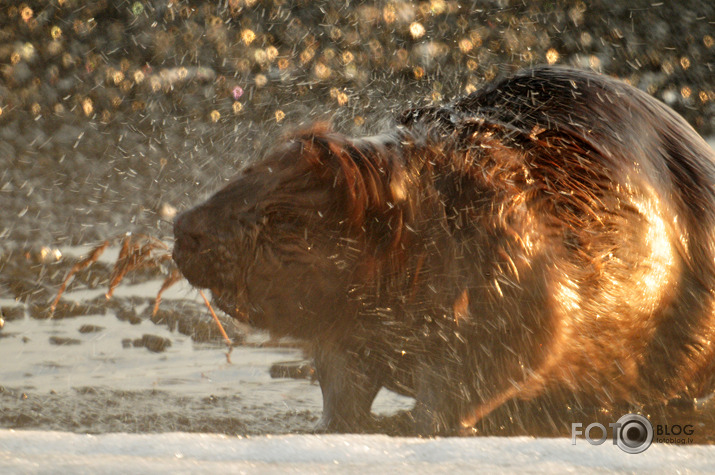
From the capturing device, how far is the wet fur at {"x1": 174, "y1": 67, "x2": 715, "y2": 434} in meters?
2.01

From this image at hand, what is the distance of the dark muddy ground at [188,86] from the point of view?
385cm

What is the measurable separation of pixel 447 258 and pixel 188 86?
3959mm

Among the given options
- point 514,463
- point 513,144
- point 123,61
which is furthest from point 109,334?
point 123,61

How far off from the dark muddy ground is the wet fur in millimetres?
1195

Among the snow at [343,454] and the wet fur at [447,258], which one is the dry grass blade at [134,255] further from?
the snow at [343,454]

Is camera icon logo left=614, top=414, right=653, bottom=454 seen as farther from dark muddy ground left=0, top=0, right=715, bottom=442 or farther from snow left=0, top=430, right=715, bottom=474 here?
dark muddy ground left=0, top=0, right=715, bottom=442

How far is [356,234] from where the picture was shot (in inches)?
80.0

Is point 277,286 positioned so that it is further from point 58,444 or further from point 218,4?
point 218,4

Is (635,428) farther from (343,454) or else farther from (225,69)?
(225,69)

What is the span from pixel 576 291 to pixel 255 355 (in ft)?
4.49

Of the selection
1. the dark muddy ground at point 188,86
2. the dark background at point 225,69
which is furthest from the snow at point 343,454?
the dark background at point 225,69

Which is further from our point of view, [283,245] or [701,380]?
[701,380]

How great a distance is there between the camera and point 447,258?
6.59ft

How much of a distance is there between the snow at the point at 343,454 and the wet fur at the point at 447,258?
0.88 meters
